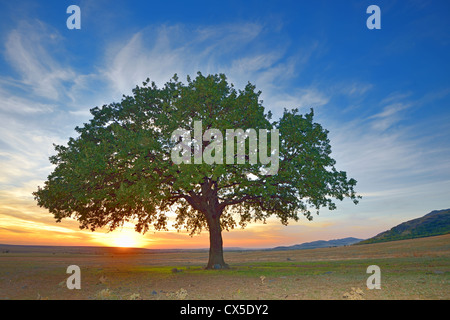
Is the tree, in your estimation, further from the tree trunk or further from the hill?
the hill

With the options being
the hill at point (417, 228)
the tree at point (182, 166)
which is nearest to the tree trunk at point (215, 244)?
the tree at point (182, 166)

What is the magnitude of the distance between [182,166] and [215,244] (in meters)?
12.6

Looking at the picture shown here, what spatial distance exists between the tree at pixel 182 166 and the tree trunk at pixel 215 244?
0.36ft

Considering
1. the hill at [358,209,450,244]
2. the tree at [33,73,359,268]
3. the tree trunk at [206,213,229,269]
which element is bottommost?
the hill at [358,209,450,244]

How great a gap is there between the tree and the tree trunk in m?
0.11

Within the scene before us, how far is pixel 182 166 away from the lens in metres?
25.7

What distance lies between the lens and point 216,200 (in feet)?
119

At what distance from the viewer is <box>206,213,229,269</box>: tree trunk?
34094mm

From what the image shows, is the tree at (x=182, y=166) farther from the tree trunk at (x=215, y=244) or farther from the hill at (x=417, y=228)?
the hill at (x=417, y=228)

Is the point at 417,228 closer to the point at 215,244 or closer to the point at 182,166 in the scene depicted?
the point at 215,244

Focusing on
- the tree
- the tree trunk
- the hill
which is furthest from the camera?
the hill

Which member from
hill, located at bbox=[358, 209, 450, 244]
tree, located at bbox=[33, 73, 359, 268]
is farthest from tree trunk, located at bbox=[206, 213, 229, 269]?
hill, located at bbox=[358, 209, 450, 244]
